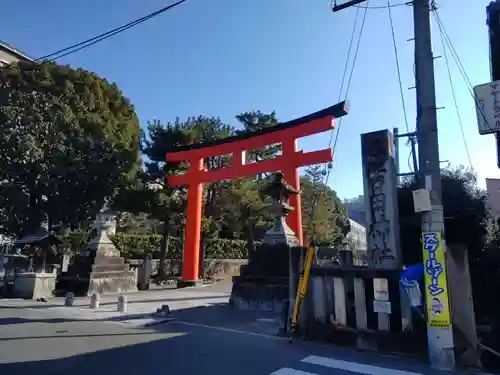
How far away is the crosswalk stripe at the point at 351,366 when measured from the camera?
17.7 ft

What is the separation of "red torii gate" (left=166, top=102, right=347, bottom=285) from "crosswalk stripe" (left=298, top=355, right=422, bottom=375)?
10.3m

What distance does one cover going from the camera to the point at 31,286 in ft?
48.2

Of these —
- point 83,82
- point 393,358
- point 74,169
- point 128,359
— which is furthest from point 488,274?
point 83,82

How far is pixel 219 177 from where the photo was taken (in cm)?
1931

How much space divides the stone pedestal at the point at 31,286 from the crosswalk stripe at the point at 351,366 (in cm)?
1261

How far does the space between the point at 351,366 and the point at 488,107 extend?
19.7 ft

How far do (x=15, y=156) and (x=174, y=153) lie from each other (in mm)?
8291

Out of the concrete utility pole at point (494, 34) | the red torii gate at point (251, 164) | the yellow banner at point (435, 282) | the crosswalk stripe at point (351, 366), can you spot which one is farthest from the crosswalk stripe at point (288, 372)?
the red torii gate at point (251, 164)

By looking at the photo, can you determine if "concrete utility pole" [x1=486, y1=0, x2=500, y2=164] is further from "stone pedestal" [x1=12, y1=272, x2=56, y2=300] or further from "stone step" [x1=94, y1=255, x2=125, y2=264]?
"stone pedestal" [x1=12, y1=272, x2=56, y2=300]

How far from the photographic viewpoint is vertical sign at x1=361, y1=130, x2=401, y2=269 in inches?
341

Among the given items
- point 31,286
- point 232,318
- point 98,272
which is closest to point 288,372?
point 232,318

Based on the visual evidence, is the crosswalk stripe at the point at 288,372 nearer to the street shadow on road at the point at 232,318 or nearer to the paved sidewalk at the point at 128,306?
the street shadow on road at the point at 232,318

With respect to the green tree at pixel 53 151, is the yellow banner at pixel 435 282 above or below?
below

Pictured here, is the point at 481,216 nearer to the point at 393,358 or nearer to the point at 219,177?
the point at 393,358
